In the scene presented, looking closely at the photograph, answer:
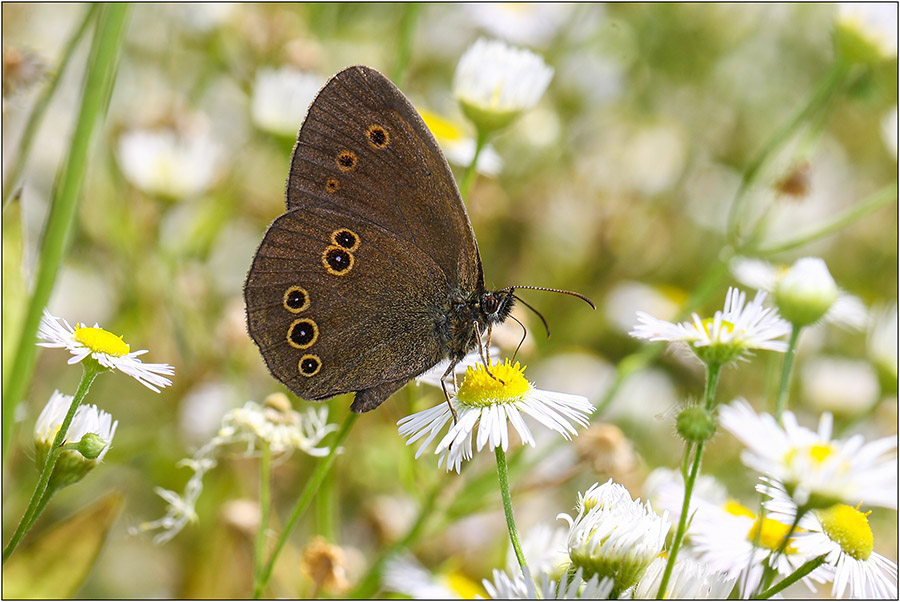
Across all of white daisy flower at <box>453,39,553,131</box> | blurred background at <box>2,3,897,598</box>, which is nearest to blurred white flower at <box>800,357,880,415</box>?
blurred background at <box>2,3,897,598</box>

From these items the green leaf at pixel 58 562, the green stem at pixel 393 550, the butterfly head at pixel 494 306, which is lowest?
the green leaf at pixel 58 562

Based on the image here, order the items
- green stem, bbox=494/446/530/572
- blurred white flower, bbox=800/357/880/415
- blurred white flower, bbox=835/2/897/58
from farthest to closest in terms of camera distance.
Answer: blurred white flower, bbox=800/357/880/415
blurred white flower, bbox=835/2/897/58
green stem, bbox=494/446/530/572

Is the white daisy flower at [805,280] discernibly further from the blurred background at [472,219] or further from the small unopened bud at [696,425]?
the small unopened bud at [696,425]

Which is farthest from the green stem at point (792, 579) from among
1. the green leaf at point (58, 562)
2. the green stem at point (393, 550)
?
the green leaf at point (58, 562)

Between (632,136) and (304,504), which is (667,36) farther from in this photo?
(304,504)

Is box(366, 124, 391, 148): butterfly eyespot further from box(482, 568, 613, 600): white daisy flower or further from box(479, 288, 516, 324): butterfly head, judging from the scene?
box(482, 568, 613, 600): white daisy flower

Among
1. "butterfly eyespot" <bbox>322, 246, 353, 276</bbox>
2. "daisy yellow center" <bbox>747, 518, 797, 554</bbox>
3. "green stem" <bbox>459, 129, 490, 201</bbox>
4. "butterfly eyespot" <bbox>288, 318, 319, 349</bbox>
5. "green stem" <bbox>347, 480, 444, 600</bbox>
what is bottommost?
"green stem" <bbox>347, 480, 444, 600</bbox>

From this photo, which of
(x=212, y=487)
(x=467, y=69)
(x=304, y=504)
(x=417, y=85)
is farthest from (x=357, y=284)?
(x=417, y=85)

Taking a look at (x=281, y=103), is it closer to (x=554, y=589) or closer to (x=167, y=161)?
(x=167, y=161)
